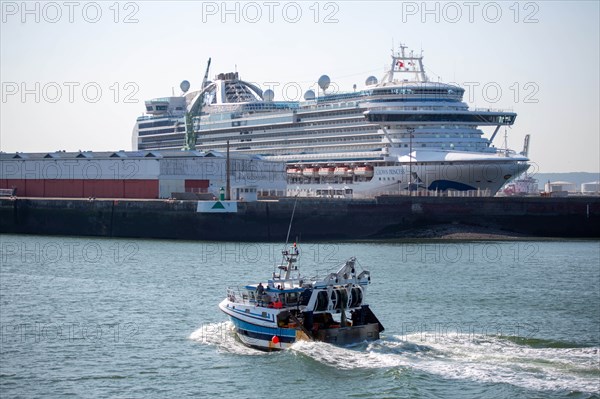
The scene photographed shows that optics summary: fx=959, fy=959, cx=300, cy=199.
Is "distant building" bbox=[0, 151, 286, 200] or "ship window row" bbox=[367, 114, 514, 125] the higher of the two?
"ship window row" bbox=[367, 114, 514, 125]

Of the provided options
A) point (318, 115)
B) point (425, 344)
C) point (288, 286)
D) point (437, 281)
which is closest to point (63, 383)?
point (288, 286)

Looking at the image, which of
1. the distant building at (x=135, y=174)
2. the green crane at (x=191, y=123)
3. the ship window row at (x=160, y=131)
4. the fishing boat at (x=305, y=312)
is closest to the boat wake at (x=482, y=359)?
the fishing boat at (x=305, y=312)

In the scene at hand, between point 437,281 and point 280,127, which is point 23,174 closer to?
point 280,127

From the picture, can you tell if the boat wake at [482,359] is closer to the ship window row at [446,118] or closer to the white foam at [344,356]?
the white foam at [344,356]

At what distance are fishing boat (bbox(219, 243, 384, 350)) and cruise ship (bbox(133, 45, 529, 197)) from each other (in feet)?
157

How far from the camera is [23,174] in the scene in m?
86.1

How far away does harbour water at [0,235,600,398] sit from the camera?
91.0 feet

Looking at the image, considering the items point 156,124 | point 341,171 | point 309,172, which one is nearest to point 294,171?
point 309,172

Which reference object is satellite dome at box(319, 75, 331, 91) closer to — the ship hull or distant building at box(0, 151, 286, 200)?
distant building at box(0, 151, 286, 200)

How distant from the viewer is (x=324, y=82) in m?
103

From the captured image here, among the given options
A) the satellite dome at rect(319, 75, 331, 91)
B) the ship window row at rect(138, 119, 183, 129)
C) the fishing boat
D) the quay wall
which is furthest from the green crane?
the fishing boat

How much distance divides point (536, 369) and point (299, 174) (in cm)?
6590

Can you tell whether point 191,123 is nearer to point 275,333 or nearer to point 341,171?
point 341,171

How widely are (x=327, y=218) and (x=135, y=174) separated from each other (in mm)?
18329
